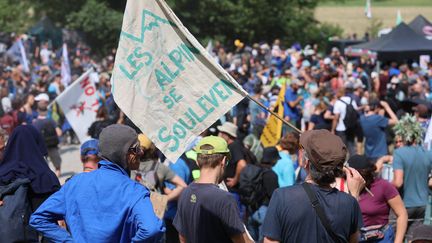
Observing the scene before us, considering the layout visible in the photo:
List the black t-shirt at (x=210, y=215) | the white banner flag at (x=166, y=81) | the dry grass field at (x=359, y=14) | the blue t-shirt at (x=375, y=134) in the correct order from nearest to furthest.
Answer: the black t-shirt at (x=210, y=215)
the white banner flag at (x=166, y=81)
the blue t-shirt at (x=375, y=134)
the dry grass field at (x=359, y=14)

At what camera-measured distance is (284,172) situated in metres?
8.94

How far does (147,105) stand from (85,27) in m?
33.2

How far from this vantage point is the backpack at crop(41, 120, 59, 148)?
12797 millimetres

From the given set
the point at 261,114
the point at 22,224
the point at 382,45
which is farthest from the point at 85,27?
the point at 22,224

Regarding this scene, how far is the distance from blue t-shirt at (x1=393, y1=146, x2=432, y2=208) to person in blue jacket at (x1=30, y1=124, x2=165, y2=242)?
4379mm

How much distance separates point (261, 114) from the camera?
1738cm

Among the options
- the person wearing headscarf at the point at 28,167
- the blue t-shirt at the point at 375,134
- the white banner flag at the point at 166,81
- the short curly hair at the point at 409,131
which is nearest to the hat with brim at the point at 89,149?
the person wearing headscarf at the point at 28,167

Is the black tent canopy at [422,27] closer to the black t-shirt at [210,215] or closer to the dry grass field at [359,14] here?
the black t-shirt at [210,215]

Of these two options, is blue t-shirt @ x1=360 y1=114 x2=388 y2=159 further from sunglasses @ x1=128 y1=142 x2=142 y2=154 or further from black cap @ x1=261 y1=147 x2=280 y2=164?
sunglasses @ x1=128 y1=142 x2=142 y2=154

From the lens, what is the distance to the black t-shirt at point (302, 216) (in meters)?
4.43

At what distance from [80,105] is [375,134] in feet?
15.8

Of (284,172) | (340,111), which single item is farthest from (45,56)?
(284,172)

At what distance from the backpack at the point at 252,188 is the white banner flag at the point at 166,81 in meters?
3.27

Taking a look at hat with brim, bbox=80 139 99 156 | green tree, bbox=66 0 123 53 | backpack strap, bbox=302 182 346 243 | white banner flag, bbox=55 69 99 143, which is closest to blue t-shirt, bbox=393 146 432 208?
hat with brim, bbox=80 139 99 156
